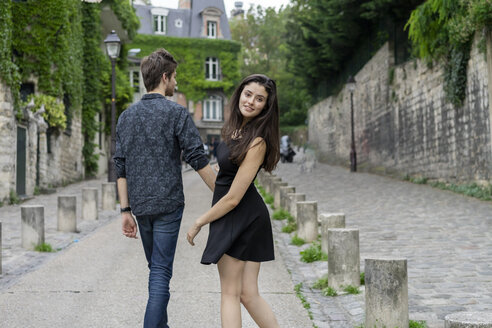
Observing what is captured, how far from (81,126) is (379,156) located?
1142 cm

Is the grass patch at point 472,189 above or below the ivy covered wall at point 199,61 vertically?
below

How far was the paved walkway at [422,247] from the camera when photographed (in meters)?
4.83

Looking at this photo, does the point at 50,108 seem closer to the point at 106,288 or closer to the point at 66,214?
the point at 66,214

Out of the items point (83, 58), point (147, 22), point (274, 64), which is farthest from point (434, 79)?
point (274, 64)

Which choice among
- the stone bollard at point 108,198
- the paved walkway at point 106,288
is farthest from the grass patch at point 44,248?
the stone bollard at point 108,198

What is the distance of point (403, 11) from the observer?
2031 cm

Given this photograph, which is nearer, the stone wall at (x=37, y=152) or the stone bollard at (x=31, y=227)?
the stone bollard at (x=31, y=227)

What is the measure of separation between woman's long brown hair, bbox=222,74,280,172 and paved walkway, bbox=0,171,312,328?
181cm

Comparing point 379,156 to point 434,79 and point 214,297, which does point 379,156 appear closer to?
point 434,79

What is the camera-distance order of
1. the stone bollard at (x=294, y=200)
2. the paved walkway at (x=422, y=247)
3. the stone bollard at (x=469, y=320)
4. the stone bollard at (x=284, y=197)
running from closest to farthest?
the stone bollard at (x=469, y=320) → the paved walkway at (x=422, y=247) → the stone bollard at (x=294, y=200) → the stone bollard at (x=284, y=197)

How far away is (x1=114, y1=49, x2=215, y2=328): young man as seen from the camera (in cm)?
339

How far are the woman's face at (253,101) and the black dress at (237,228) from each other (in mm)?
218

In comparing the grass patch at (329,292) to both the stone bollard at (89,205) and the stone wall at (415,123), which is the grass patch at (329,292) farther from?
the stone wall at (415,123)

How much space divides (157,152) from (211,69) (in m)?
41.2
